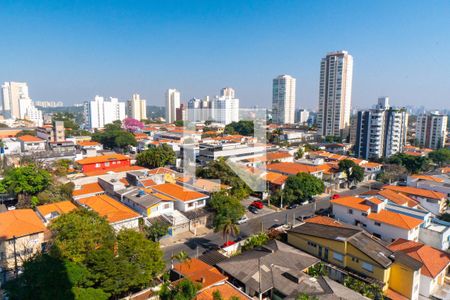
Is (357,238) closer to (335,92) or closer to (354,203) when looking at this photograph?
(354,203)

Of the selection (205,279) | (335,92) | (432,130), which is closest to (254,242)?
(205,279)

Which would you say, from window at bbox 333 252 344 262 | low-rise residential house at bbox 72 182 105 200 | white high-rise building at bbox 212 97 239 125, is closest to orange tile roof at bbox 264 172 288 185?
window at bbox 333 252 344 262

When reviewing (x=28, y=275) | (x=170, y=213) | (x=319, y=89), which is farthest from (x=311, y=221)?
(x=319, y=89)

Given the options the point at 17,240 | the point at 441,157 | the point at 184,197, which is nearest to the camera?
the point at 17,240

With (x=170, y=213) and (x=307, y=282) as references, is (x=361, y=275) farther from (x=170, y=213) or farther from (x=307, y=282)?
(x=170, y=213)

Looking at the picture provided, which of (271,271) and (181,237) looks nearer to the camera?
(271,271)

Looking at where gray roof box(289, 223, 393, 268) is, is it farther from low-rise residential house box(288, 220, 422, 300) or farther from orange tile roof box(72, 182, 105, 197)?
orange tile roof box(72, 182, 105, 197)
